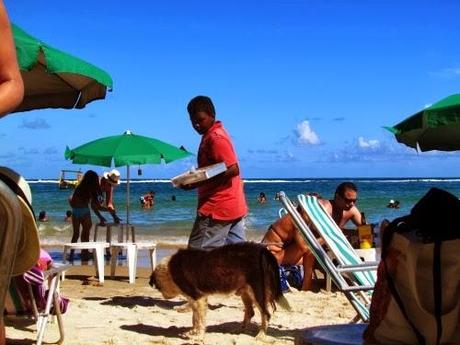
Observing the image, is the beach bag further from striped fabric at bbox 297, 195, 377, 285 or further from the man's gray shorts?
the man's gray shorts

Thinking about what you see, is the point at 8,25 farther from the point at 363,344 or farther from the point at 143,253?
the point at 143,253

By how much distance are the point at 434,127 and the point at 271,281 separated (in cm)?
221

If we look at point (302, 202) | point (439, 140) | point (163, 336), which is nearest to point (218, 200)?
point (302, 202)

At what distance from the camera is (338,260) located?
5230 millimetres

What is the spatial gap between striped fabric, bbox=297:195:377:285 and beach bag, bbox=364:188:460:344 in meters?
2.84

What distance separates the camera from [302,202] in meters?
5.73

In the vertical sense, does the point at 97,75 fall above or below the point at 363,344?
above

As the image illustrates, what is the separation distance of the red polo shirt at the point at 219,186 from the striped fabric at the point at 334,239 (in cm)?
53

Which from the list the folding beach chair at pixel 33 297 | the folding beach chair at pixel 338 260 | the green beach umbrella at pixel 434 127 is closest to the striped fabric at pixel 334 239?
the folding beach chair at pixel 338 260

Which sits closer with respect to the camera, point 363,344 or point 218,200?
point 363,344

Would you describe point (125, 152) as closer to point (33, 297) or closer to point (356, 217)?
point (356, 217)

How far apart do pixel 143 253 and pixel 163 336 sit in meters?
7.13

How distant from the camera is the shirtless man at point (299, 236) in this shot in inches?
296

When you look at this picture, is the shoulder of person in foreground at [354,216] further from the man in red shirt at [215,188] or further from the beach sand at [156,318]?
the man in red shirt at [215,188]
